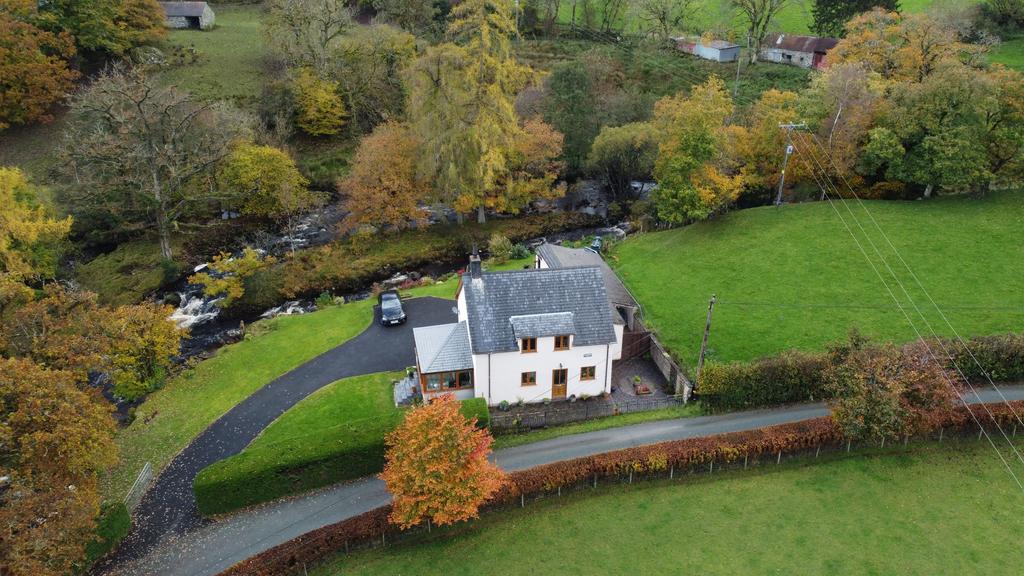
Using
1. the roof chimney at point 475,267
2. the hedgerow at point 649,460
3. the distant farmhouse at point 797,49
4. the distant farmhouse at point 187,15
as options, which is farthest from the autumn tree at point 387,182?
the distant farmhouse at point 187,15

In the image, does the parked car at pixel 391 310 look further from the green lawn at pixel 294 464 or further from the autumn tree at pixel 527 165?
the autumn tree at pixel 527 165

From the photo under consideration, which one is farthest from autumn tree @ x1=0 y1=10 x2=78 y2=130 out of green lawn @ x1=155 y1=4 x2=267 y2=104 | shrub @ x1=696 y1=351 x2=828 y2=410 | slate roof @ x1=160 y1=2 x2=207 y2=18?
shrub @ x1=696 y1=351 x2=828 y2=410

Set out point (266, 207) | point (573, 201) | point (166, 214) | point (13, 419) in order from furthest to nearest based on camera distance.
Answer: point (573, 201) → point (266, 207) → point (166, 214) → point (13, 419)

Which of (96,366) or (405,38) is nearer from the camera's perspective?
(96,366)

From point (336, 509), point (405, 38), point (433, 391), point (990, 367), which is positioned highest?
point (405, 38)

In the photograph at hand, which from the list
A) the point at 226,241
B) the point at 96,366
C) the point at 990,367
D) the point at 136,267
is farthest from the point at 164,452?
the point at 990,367

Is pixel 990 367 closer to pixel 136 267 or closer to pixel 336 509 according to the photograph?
pixel 336 509

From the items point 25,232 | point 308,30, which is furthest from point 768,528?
point 308,30
